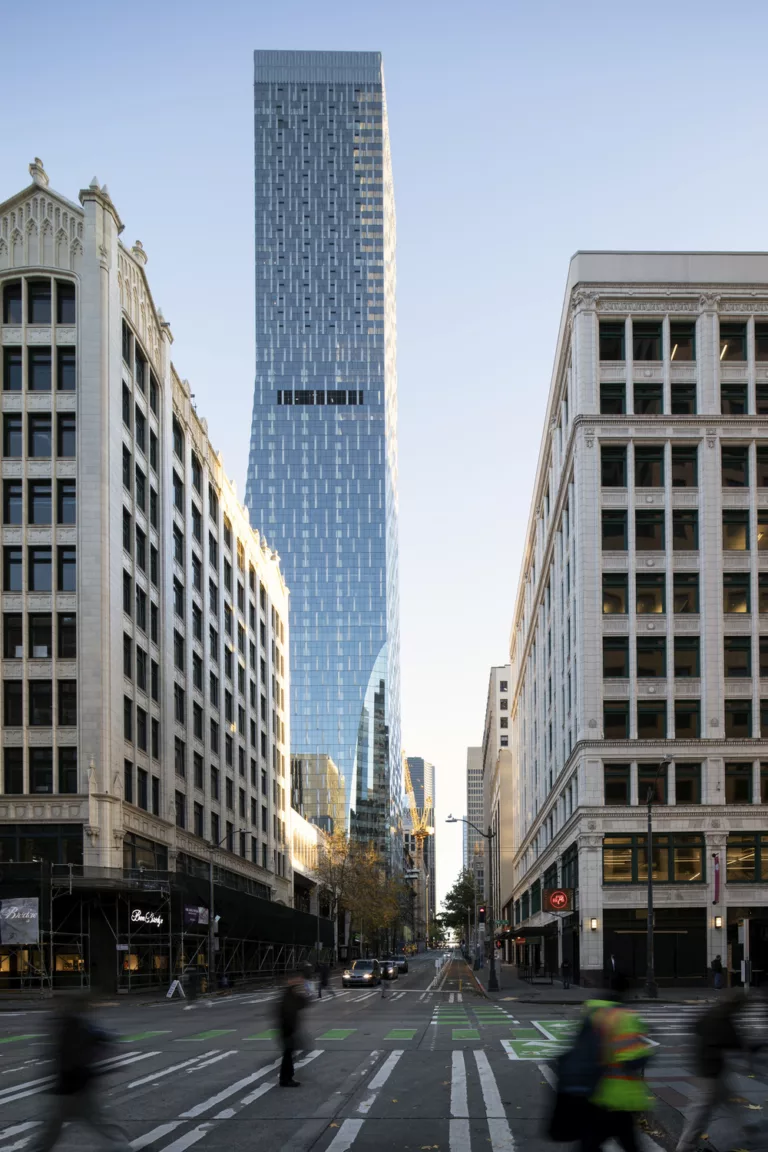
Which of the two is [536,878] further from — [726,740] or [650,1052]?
[650,1052]

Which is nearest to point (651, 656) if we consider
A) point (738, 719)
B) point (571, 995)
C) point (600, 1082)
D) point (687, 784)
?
point (738, 719)

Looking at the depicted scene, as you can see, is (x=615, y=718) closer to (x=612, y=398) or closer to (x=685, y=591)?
(x=685, y=591)

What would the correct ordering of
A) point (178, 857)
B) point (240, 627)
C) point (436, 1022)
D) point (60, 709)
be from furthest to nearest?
1. point (240, 627)
2. point (178, 857)
3. point (60, 709)
4. point (436, 1022)

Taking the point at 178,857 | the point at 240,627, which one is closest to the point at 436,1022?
the point at 178,857

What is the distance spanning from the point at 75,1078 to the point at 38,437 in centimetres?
5031

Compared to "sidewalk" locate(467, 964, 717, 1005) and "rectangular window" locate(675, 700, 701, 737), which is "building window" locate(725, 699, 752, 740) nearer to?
"rectangular window" locate(675, 700, 701, 737)

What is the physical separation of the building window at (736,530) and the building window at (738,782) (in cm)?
1114

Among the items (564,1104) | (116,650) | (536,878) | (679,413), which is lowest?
(536,878)

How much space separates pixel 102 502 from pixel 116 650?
23.3 feet

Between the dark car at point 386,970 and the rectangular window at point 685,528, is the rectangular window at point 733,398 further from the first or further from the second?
the dark car at point 386,970

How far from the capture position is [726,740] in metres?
61.1

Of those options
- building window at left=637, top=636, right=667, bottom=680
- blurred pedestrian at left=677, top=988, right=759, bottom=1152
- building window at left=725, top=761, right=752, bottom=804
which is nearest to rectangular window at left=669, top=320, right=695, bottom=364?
building window at left=637, top=636, right=667, bottom=680

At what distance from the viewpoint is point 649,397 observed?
64438mm

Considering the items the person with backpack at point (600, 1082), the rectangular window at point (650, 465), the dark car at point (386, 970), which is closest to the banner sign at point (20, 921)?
the dark car at point (386, 970)
